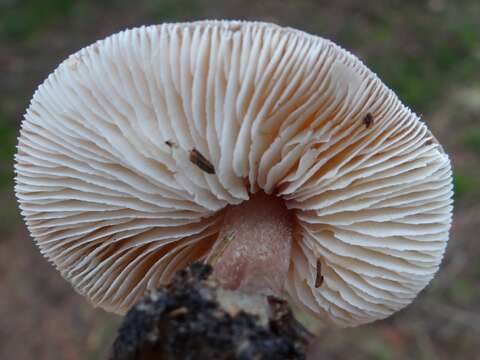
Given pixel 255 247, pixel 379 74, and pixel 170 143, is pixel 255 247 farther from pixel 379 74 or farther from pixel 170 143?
pixel 379 74

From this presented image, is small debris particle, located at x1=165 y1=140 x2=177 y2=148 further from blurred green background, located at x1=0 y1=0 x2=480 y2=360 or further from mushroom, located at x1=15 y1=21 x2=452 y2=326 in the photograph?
blurred green background, located at x1=0 y1=0 x2=480 y2=360

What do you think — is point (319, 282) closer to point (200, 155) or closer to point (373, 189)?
point (373, 189)

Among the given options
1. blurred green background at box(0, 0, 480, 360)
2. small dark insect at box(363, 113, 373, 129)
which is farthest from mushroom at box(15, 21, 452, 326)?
blurred green background at box(0, 0, 480, 360)

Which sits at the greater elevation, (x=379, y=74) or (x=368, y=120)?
(x=379, y=74)

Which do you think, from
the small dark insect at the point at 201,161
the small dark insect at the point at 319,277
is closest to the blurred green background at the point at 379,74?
the small dark insect at the point at 319,277

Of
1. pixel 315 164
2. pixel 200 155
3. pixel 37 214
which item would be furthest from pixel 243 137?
pixel 37 214

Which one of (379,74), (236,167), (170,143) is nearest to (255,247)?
(236,167)
